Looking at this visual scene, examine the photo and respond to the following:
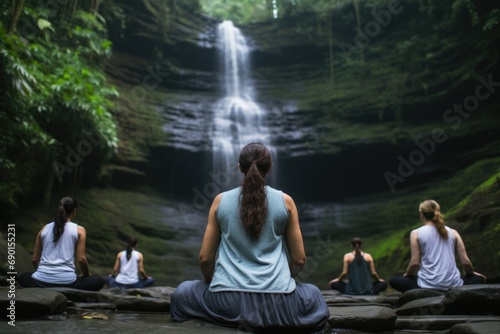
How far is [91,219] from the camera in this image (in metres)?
14.0

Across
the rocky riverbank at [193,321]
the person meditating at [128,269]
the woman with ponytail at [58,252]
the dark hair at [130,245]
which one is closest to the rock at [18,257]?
the person meditating at [128,269]

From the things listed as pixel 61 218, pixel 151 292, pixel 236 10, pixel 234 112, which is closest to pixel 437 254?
pixel 151 292

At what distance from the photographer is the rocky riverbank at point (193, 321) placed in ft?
9.52

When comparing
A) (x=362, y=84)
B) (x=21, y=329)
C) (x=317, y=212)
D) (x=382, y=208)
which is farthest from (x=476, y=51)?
(x=21, y=329)

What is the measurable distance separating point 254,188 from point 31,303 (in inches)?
80.3

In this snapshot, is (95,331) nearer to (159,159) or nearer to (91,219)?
(91,219)

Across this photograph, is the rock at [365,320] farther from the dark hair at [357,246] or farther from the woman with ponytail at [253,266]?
the dark hair at [357,246]

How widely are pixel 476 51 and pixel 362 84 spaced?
191 inches

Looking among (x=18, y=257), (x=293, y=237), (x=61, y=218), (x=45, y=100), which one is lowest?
(x=293, y=237)

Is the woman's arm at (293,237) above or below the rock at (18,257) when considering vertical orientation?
below

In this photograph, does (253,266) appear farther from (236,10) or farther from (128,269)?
(236,10)

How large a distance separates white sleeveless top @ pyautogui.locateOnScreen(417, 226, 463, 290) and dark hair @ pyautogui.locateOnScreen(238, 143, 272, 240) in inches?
124

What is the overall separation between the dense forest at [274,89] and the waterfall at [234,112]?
0.98 metres

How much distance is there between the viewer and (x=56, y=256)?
536cm
